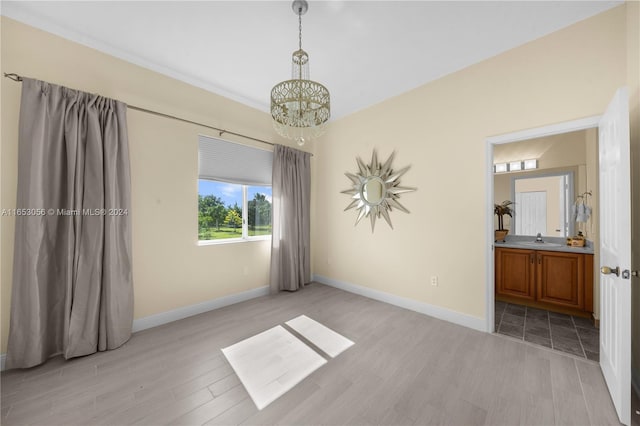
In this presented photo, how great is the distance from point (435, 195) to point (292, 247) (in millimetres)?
2171

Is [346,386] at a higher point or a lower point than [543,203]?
lower

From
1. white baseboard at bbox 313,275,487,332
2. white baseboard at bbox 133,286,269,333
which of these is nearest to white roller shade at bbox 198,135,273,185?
white baseboard at bbox 133,286,269,333

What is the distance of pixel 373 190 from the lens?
→ 11.4 ft

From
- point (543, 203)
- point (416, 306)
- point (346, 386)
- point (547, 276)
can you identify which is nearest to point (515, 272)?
point (547, 276)

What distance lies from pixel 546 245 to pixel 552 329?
120cm

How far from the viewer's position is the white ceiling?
1.93 meters

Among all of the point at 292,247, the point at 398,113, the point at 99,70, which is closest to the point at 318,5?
the point at 398,113

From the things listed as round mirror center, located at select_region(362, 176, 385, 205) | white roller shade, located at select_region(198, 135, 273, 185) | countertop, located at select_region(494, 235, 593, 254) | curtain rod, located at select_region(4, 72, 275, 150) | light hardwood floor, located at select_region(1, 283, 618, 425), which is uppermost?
curtain rod, located at select_region(4, 72, 275, 150)

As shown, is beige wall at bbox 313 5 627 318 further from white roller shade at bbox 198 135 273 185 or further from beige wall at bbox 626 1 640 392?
white roller shade at bbox 198 135 273 185

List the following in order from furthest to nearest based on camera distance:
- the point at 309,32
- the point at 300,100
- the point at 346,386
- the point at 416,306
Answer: the point at 416,306 → the point at 309,32 → the point at 300,100 → the point at 346,386

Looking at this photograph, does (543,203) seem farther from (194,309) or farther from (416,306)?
(194,309)

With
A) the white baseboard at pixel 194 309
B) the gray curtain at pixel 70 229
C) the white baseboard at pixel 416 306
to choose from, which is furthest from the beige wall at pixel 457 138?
the gray curtain at pixel 70 229

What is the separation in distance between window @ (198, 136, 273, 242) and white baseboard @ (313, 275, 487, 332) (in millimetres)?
1509

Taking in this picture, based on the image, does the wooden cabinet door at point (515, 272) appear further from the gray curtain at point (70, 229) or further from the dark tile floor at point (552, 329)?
the gray curtain at point (70, 229)
